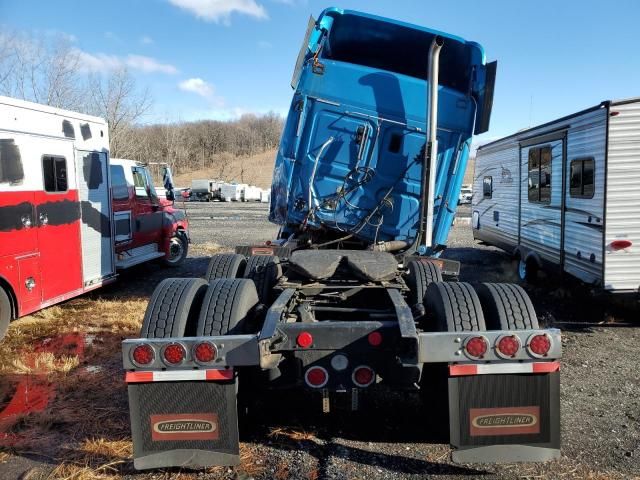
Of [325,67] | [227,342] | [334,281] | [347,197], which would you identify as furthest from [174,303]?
[325,67]

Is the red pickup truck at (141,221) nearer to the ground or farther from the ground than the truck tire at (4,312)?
farther from the ground

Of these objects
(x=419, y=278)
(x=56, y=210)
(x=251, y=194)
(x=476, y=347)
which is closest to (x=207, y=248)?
(x=56, y=210)

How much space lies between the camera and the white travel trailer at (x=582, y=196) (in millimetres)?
6387

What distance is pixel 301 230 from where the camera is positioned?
691cm

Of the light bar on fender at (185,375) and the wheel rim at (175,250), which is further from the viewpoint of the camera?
the wheel rim at (175,250)

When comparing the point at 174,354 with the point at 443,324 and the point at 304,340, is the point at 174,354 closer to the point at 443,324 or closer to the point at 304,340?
the point at 304,340

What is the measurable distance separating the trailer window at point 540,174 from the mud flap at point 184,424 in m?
7.13

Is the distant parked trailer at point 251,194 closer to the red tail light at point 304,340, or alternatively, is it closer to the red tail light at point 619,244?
the red tail light at point 619,244

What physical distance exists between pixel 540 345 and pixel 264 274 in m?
2.82

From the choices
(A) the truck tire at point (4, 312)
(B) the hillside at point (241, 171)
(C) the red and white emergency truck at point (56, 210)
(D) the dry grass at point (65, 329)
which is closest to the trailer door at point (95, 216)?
(C) the red and white emergency truck at point (56, 210)

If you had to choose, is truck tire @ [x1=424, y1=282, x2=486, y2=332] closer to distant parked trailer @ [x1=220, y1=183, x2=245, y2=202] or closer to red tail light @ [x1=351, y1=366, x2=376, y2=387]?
red tail light @ [x1=351, y1=366, x2=376, y2=387]

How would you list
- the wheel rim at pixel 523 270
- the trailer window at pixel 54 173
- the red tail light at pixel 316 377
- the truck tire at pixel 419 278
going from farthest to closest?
the wheel rim at pixel 523 270 < the trailer window at pixel 54 173 < the truck tire at pixel 419 278 < the red tail light at pixel 316 377

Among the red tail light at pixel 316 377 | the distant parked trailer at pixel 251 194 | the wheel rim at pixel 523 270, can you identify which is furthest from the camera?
the distant parked trailer at pixel 251 194

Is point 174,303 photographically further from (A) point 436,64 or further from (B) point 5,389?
(A) point 436,64
